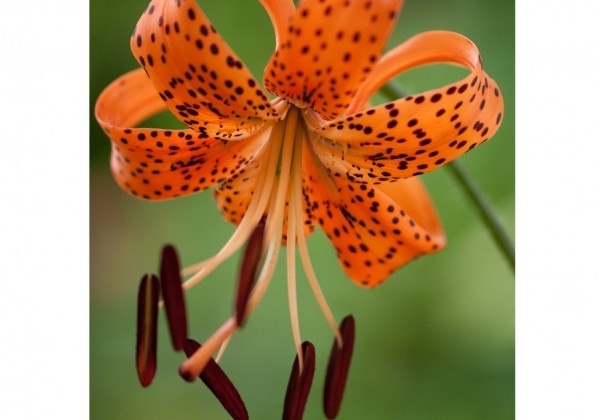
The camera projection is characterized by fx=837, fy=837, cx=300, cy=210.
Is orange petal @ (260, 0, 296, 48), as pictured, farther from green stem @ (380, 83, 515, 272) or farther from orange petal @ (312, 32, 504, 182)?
green stem @ (380, 83, 515, 272)

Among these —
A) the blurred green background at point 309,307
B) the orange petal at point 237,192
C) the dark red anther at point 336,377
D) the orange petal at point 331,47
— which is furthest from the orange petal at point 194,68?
the blurred green background at point 309,307

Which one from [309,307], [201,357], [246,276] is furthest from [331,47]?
[309,307]

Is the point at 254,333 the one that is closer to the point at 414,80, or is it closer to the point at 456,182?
the point at 414,80

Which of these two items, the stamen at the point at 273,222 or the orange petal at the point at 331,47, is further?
the stamen at the point at 273,222

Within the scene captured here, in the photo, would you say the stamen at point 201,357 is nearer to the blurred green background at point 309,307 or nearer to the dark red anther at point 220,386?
the dark red anther at point 220,386

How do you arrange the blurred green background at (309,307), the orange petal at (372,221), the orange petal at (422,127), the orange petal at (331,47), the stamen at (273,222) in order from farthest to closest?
the blurred green background at (309,307), the orange petal at (372,221), the stamen at (273,222), the orange petal at (422,127), the orange petal at (331,47)

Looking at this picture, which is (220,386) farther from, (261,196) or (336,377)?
(261,196)
